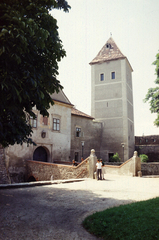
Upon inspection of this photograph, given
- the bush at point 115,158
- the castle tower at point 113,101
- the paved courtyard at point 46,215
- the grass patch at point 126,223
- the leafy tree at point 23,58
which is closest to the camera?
the grass patch at point 126,223

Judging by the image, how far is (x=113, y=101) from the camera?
36938mm

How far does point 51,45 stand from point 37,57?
0.65 metres

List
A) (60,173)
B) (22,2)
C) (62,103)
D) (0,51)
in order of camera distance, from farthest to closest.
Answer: (62,103) → (60,173) → (22,2) → (0,51)

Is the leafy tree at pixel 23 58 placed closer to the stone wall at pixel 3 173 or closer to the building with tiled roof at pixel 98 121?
the stone wall at pixel 3 173

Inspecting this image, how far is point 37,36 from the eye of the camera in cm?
612

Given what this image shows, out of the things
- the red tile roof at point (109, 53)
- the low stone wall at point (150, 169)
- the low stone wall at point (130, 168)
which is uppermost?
the red tile roof at point (109, 53)

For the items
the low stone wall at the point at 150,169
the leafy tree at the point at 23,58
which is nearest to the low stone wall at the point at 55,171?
the leafy tree at the point at 23,58

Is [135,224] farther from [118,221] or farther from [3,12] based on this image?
[3,12]

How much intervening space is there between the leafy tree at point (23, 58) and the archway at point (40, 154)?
17454 millimetres

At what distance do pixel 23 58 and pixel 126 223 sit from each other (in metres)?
5.46

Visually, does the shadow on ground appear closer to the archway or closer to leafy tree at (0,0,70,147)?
leafy tree at (0,0,70,147)

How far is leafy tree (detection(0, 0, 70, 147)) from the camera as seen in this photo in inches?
227

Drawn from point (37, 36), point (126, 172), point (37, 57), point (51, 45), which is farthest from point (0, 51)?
point (126, 172)

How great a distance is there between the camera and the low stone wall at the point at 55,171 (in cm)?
1717
